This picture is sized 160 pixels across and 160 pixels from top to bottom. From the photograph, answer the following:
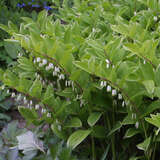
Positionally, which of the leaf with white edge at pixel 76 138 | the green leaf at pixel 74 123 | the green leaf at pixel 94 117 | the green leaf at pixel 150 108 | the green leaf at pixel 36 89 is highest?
the green leaf at pixel 36 89

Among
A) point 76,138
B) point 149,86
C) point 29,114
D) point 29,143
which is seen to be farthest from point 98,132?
point 149,86

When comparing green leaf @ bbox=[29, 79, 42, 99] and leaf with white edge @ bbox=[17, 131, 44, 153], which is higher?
green leaf @ bbox=[29, 79, 42, 99]

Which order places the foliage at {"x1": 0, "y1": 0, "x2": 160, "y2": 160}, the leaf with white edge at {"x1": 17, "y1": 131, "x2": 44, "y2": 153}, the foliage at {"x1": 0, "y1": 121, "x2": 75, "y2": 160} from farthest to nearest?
the leaf with white edge at {"x1": 17, "y1": 131, "x2": 44, "y2": 153}, the foliage at {"x1": 0, "y1": 121, "x2": 75, "y2": 160}, the foliage at {"x1": 0, "y1": 0, "x2": 160, "y2": 160}

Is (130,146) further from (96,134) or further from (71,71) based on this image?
(71,71)

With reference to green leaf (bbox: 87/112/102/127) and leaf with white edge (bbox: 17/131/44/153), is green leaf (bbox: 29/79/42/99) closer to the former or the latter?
green leaf (bbox: 87/112/102/127)

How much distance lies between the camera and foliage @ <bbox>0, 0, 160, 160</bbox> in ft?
5.31

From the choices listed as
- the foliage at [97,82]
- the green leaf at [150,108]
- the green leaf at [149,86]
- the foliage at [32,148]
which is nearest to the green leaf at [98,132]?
the foliage at [97,82]

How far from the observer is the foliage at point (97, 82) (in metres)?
1.62

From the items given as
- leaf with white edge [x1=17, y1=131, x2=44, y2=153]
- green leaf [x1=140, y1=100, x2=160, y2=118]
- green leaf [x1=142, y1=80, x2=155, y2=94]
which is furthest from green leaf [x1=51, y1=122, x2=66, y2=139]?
green leaf [x1=142, y1=80, x2=155, y2=94]

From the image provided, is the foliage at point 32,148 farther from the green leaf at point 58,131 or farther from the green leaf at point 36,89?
the green leaf at point 36,89

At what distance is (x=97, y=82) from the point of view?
6.21ft

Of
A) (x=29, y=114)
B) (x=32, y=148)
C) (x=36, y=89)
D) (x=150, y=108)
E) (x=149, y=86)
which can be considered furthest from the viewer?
(x=32, y=148)

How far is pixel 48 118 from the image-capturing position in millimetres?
2047

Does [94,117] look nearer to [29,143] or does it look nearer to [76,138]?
[76,138]
